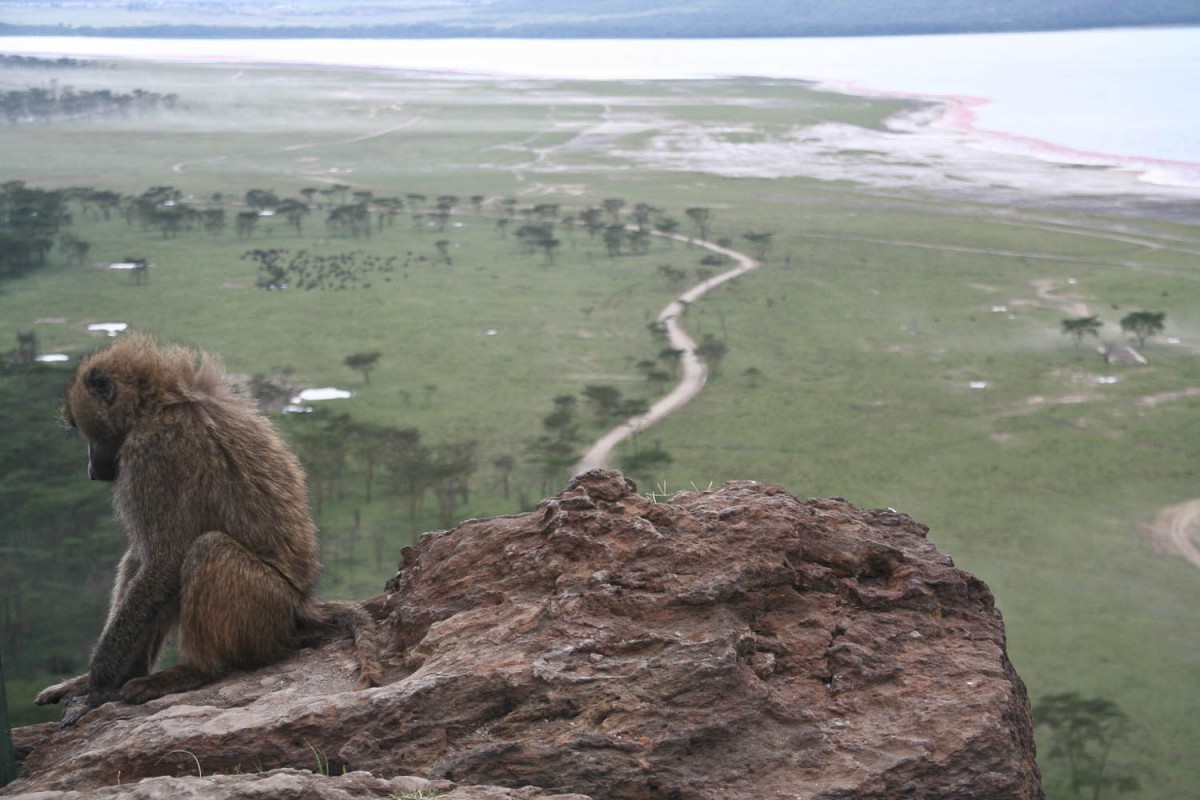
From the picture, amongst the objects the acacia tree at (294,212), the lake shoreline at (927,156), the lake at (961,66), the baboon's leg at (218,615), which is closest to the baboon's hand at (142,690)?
the baboon's leg at (218,615)

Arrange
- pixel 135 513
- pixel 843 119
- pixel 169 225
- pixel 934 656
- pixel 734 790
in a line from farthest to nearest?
pixel 843 119 → pixel 169 225 → pixel 135 513 → pixel 934 656 → pixel 734 790

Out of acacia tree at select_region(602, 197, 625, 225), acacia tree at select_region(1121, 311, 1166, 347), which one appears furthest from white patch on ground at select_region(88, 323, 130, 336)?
acacia tree at select_region(1121, 311, 1166, 347)

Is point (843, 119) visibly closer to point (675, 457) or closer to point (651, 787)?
point (675, 457)

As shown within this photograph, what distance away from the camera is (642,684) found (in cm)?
414

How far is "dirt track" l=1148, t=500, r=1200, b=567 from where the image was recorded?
78.7ft

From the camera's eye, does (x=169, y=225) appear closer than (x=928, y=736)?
No

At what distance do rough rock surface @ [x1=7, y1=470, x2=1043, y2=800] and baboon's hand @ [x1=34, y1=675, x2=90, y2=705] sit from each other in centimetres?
31

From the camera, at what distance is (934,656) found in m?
4.51

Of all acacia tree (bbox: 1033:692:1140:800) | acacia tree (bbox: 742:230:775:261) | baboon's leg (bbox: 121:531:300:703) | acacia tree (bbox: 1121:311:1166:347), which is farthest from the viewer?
acacia tree (bbox: 742:230:775:261)

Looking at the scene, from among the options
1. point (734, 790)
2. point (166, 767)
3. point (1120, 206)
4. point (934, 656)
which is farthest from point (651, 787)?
point (1120, 206)

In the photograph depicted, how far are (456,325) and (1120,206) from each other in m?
28.4

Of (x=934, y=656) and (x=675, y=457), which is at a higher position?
(x=934, y=656)

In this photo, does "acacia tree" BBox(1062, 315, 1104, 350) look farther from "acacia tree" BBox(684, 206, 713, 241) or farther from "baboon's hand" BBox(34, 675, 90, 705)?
"baboon's hand" BBox(34, 675, 90, 705)

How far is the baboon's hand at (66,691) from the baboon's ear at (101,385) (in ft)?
4.31
